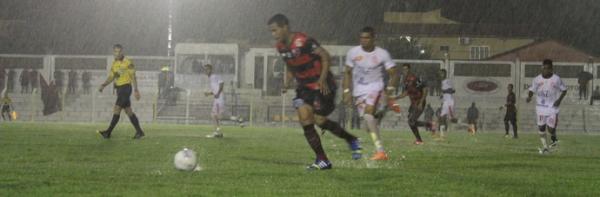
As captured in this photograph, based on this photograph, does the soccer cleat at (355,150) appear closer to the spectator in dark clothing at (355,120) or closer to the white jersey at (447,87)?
the white jersey at (447,87)

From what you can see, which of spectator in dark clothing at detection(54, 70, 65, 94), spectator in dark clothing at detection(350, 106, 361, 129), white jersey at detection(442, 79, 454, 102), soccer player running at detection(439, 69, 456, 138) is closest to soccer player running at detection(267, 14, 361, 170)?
soccer player running at detection(439, 69, 456, 138)

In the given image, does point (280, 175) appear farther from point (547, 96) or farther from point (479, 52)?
point (479, 52)

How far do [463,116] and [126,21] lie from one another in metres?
39.2

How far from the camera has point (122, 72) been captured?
1941cm

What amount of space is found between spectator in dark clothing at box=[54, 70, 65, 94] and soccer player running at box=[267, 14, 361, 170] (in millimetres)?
36146

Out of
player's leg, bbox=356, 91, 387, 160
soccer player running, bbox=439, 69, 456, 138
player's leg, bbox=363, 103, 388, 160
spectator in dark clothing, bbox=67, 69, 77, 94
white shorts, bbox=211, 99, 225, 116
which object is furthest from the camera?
spectator in dark clothing, bbox=67, 69, 77, 94

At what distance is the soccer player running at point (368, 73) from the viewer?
13367 mm

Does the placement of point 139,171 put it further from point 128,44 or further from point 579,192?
point 128,44

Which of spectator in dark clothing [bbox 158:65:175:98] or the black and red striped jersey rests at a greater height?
spectator in dark clothing [bbox 158:65:175:98]

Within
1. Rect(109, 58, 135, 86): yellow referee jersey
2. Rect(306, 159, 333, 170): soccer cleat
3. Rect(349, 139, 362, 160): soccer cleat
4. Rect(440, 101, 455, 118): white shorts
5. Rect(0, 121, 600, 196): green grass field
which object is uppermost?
Rect(109, 58, 135, 86): yellow referee jersey

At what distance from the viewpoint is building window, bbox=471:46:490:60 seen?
267 feet

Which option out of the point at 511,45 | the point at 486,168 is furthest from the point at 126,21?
the point at 486,168

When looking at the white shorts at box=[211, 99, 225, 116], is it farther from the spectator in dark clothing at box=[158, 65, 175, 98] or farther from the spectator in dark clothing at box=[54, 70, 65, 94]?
the spectator in dark clothing at box=[54, 70, 65, 94]

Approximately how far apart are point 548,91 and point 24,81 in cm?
3357
